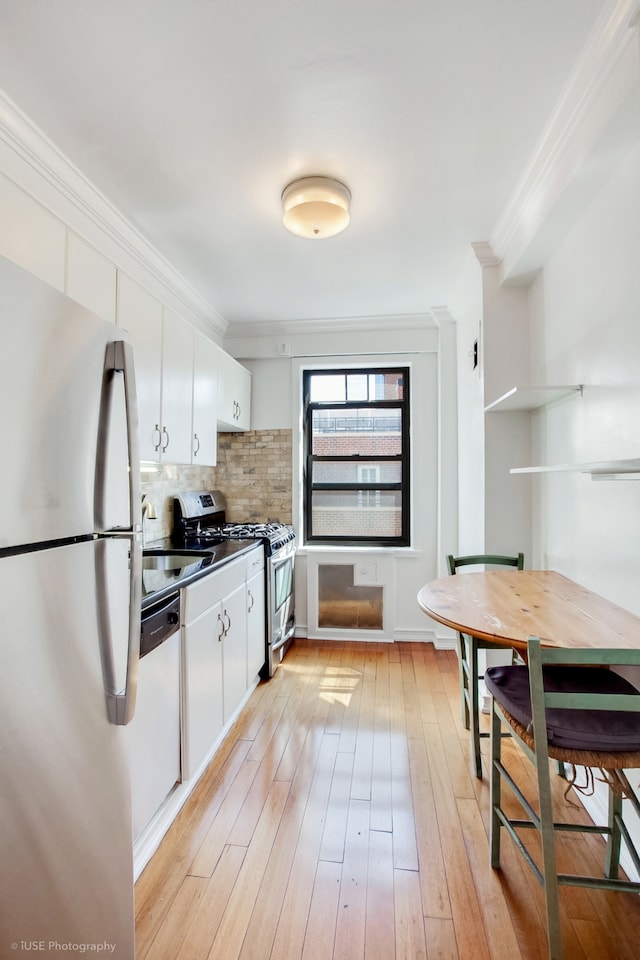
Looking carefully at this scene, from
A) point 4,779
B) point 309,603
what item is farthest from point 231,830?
point 309,603

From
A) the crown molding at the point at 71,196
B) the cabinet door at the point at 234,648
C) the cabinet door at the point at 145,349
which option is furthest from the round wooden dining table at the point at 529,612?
the crown molding at the point at 71,196

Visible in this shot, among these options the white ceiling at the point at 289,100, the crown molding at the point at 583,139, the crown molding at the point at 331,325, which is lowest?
the crown molding at the point at 583,139

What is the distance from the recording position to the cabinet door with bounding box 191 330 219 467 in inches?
112

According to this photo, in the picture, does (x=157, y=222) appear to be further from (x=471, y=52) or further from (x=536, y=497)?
(x=536, y=497)

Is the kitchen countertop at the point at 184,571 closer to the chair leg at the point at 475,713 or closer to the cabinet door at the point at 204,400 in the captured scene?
the cabinet door at the point at 204,400

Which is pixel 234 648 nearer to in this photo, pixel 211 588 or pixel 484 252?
pixel 211 588

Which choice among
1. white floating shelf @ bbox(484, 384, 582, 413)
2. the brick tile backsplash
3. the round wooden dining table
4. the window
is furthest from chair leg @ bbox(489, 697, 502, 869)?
the brick tile backsplash

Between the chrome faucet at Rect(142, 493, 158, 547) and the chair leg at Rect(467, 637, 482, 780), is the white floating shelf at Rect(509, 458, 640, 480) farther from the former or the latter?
the chrome faucet at Rect(142, 493, 158, 547)

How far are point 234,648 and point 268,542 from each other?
2.58 feet

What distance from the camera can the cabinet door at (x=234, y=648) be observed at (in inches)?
92.0

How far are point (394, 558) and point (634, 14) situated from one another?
10.4 ft

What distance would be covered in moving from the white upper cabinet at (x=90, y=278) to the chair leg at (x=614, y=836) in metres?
2.49

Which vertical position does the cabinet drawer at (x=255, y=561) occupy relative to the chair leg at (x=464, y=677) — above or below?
above

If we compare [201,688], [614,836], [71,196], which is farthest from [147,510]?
[614,836]
